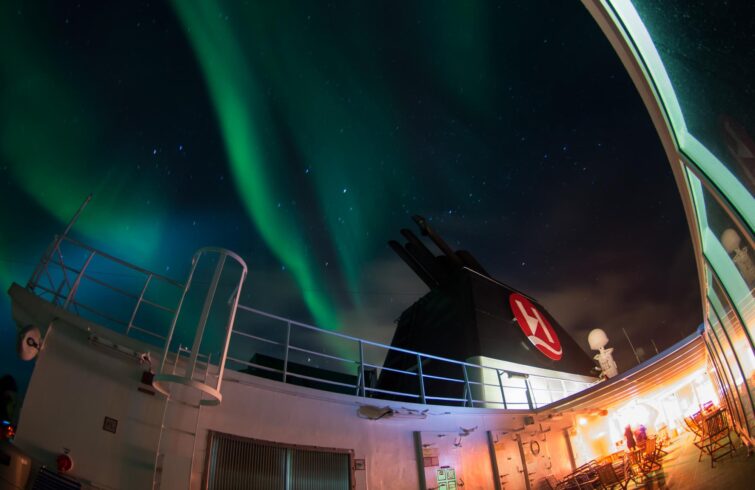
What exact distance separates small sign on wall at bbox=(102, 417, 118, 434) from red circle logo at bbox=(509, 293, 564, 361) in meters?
10.2

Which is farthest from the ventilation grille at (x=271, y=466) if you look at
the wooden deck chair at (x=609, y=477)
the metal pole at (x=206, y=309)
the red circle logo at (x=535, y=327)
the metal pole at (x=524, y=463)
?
the red circle logo at (x=535, y=327)

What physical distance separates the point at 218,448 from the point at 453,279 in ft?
28.2

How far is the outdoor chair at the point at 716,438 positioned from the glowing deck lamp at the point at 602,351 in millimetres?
5503

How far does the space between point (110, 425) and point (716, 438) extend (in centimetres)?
867

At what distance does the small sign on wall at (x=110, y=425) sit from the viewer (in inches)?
162

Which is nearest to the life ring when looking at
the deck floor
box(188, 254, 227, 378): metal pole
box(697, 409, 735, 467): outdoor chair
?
the deck floor

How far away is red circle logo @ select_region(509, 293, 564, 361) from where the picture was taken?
1191 centimetres

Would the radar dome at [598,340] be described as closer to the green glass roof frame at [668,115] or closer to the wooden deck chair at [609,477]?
the wooden deck chair at [609,477]

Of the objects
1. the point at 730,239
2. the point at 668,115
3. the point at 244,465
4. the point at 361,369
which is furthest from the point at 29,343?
the point at 730,239

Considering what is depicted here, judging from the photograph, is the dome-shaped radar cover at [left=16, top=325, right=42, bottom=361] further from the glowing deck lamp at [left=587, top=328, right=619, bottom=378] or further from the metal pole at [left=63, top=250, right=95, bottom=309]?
the glowing deck lamp at [left=587, top=328, right=619, bottom=378]

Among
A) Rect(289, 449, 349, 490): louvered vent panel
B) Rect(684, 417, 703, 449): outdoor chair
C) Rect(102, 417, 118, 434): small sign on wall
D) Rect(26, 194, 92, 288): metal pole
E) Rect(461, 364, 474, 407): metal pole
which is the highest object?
Rect(26, 194, 92, 288): metal pole

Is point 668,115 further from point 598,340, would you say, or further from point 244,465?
point 598,340

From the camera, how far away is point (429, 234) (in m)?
13.0

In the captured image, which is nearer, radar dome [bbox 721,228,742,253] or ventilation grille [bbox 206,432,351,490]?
radar dome [bbox 721,228,742,253]
